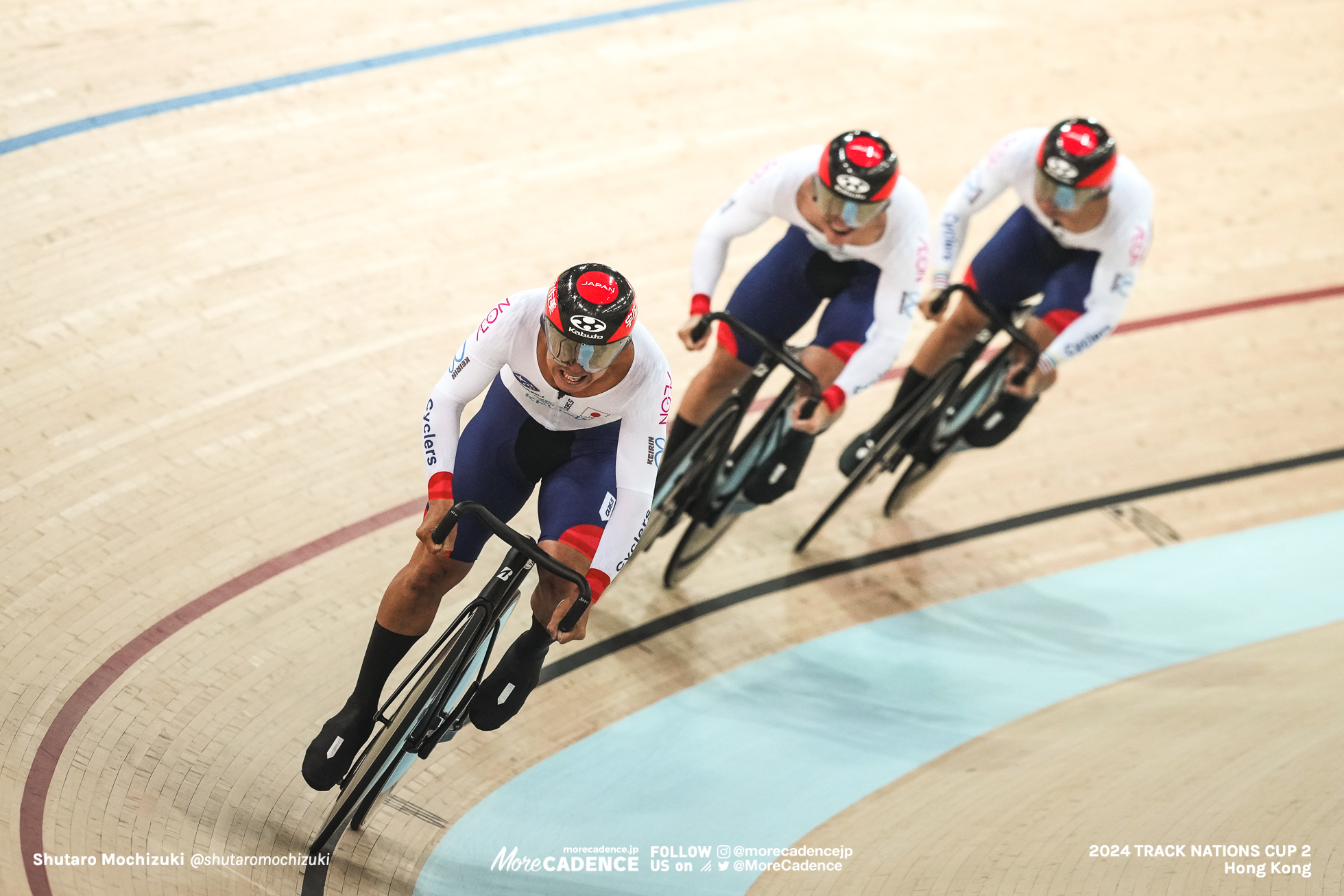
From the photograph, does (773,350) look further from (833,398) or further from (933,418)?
(933,418)

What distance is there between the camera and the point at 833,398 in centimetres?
373

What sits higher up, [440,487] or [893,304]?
[440,487]

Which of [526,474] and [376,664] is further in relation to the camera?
[526,474]

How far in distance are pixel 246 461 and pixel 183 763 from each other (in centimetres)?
126

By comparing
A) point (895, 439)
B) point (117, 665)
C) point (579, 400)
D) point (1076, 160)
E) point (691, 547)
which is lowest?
point (691, 547)

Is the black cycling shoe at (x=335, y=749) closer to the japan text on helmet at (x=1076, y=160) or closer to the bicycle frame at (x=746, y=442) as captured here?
the bicycle frame at (x=746, y=442)

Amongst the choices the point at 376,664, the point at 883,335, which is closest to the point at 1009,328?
the point at 883,335

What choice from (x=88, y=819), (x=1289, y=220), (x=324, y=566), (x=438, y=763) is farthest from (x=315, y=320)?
(x=1289, y=220)

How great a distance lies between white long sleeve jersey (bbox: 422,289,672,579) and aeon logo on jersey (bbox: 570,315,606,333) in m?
0.24

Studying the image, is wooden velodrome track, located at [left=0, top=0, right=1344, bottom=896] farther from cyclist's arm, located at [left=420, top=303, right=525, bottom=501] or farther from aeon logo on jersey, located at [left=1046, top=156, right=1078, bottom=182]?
aeon logo on jersey, located at [left=1046, top=156, right=1078, bottom=182]

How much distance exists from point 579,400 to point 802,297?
126cm

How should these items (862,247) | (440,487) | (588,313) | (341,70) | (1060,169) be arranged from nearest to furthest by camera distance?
(588,313) < (440,487) < (862,247) < (1060,169) < (341,70)

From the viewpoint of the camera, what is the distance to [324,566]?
3.89m

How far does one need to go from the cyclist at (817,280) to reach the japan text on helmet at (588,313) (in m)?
0.92
